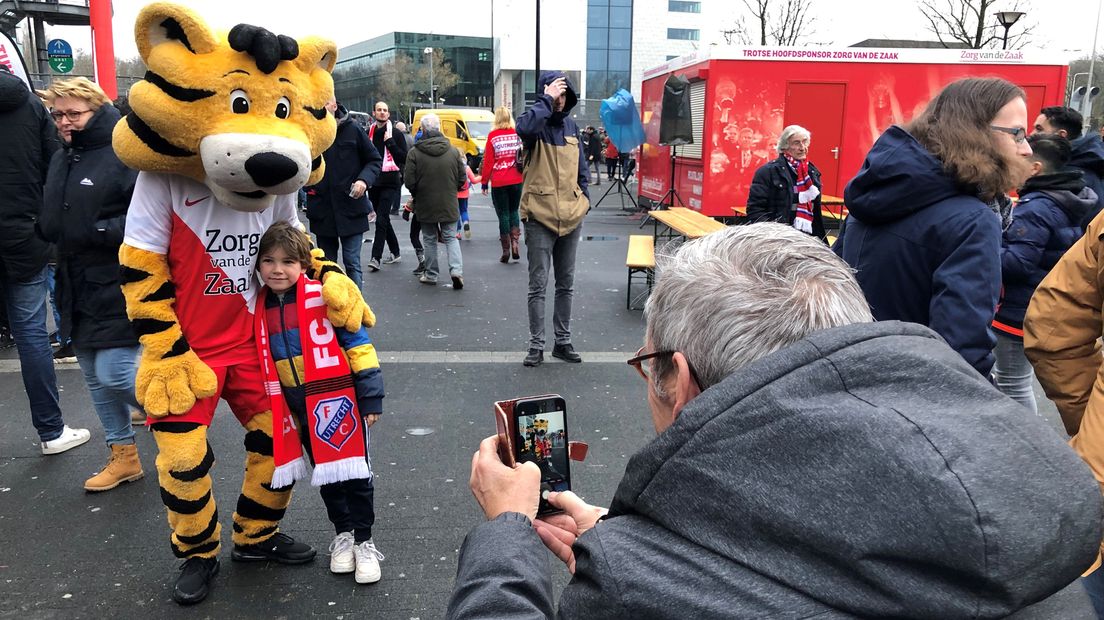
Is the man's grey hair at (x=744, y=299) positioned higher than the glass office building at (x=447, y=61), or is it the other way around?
the glass office building at (x=447, y=61)

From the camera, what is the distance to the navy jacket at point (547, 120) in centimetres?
579

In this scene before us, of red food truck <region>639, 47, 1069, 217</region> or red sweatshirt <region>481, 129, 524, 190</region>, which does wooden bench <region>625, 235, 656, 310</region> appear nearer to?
red sweatshirt <region>481, 129, 524, 190</region>

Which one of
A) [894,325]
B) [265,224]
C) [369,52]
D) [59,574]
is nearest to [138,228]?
[265,224]

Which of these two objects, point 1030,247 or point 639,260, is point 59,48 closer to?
point 639,260

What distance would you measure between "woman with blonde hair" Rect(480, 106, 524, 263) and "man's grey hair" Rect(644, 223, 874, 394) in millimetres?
9221

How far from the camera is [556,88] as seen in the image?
570cm

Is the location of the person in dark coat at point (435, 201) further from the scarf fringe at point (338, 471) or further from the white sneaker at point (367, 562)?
the scarf fringe at point (338, 471)

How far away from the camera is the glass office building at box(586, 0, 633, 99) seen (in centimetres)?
6419

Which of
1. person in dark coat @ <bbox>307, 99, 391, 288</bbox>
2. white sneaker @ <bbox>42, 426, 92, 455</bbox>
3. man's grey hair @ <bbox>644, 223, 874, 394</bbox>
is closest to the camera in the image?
man's grey hair @ <bbox>644, 223, 874, 394</bbox>

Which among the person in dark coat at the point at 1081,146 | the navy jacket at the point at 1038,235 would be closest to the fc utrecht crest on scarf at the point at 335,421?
the navy jacket at the point at 1038,235

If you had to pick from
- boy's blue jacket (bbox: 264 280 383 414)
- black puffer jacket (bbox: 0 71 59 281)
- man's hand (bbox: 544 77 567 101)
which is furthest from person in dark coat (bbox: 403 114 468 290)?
boy's blue jacket (bbox: 264 280 383 414)

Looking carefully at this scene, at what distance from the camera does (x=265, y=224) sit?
3.16 m

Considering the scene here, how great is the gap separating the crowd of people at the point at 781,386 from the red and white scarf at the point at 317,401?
10 millimetres

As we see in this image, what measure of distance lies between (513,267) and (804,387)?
9518mm
